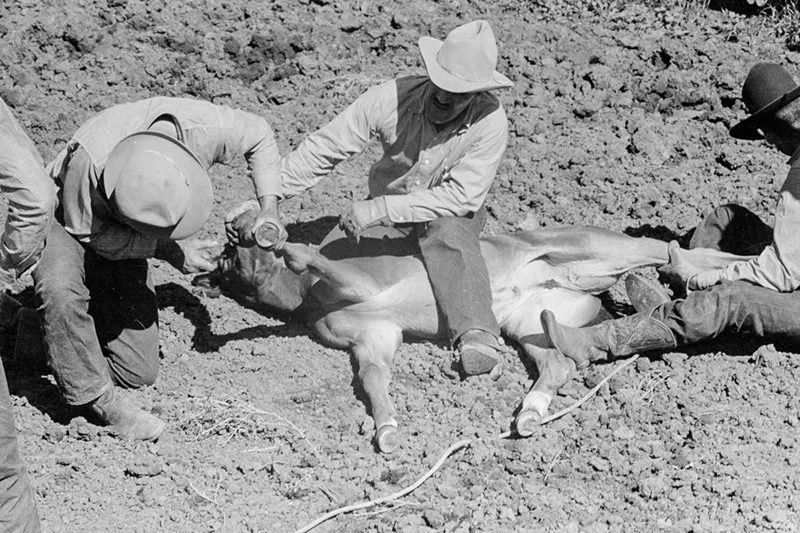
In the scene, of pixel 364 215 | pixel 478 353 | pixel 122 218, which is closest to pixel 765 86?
pixel 478 353

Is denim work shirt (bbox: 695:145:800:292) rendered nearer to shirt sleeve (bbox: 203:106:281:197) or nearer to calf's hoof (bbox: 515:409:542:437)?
calf's hoof (bbox: 515:409:542:437)

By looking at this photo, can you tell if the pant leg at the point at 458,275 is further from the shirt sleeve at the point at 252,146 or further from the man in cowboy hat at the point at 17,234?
the man in cowboy hat at the point at 17,234

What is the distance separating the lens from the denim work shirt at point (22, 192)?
15.1 feet

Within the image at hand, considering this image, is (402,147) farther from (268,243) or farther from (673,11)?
(673,11)

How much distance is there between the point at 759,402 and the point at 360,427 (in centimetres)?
194

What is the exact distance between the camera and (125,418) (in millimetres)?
5629

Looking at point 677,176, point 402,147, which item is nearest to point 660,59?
point 677,176

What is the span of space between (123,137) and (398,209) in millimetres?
1482

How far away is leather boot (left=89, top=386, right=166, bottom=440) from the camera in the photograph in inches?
221

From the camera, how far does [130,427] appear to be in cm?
562

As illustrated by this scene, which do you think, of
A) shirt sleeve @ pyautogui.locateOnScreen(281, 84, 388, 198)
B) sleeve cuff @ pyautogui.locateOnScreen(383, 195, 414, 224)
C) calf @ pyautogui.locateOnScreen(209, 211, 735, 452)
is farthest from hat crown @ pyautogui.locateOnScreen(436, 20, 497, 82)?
calf @ pyautogui.locateOnScreen(209, 211, 735, 452)

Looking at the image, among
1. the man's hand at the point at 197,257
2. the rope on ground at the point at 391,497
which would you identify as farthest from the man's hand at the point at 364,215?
the rope on ground at the point at 391,497

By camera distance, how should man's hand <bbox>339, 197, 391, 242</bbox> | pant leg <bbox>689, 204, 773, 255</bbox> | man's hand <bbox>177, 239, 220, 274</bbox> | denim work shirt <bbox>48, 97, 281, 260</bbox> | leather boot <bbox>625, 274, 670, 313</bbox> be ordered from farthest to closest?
pant leg <bbox>689, 204, 773, 255</bbox>, leather boot <bbox>625, 274, 670, 313</bbox>, man's hand <bbox>177, 239, 220, 274</bbox>, man's hand <bbox>339, 197, 391, 242</bbox>, denim work shirt <bbox>48, 97, 281, 260</bbox>

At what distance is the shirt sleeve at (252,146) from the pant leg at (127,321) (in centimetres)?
73
